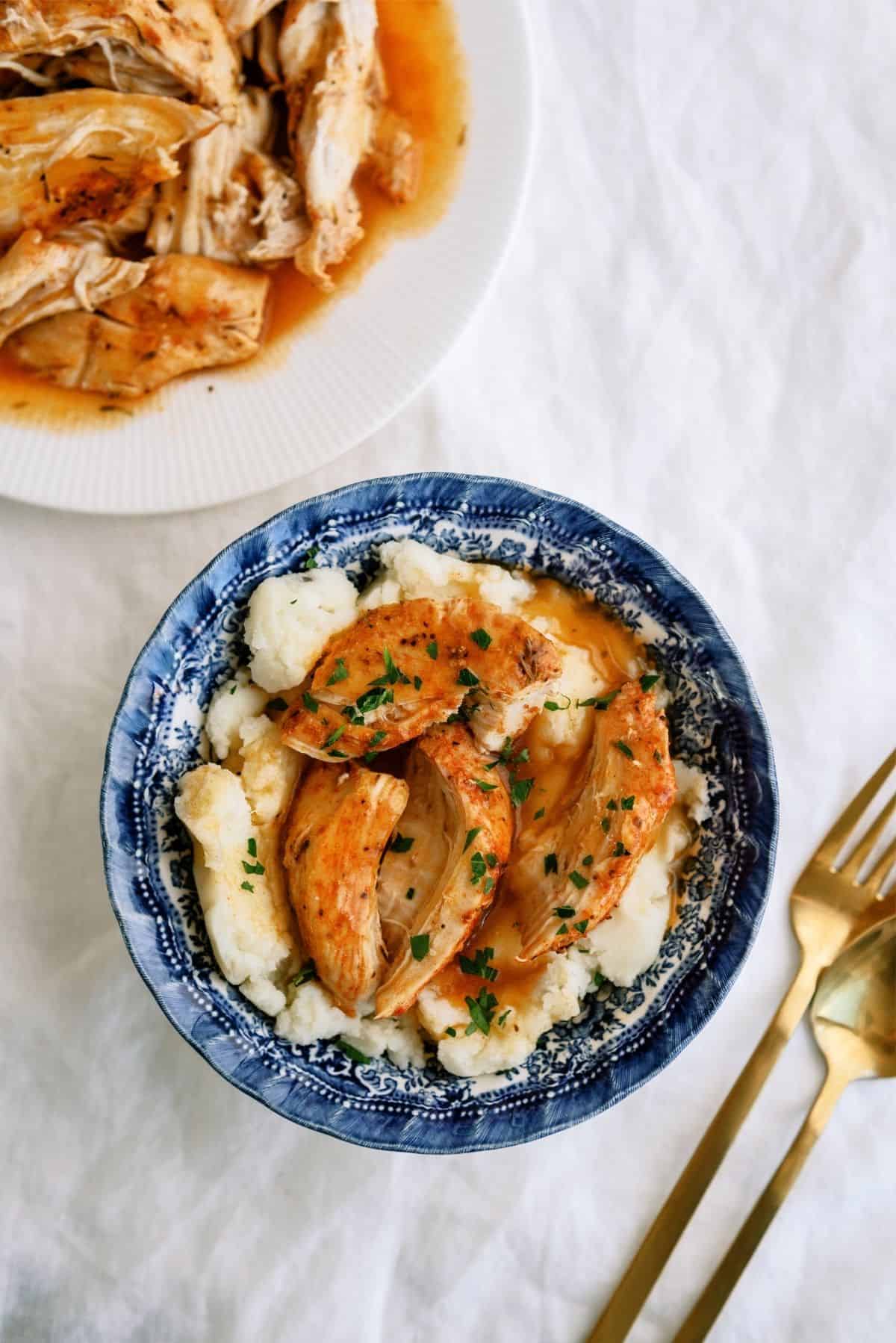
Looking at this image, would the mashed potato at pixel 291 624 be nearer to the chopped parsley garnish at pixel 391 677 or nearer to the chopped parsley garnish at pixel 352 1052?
the chopped parsley garnish at pixel 391 677

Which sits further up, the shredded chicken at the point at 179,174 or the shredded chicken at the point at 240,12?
the shredded chicken at the point at 240,12

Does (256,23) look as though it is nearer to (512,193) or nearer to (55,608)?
(512,193)

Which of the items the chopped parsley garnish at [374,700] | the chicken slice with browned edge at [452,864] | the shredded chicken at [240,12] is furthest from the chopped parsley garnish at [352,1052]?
the shredded chicken at [240,12]

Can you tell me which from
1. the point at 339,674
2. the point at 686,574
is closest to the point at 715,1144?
the point at 686,574

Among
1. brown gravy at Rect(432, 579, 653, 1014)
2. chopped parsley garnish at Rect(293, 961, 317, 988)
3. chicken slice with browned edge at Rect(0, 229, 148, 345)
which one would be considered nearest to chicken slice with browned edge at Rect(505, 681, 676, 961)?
brown gravy at Rect(432, 579, 653, 1014)

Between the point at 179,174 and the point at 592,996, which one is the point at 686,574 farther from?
the point at 179,174

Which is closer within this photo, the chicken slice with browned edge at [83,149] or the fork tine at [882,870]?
the chicken slice with browned edge at [83,149]
